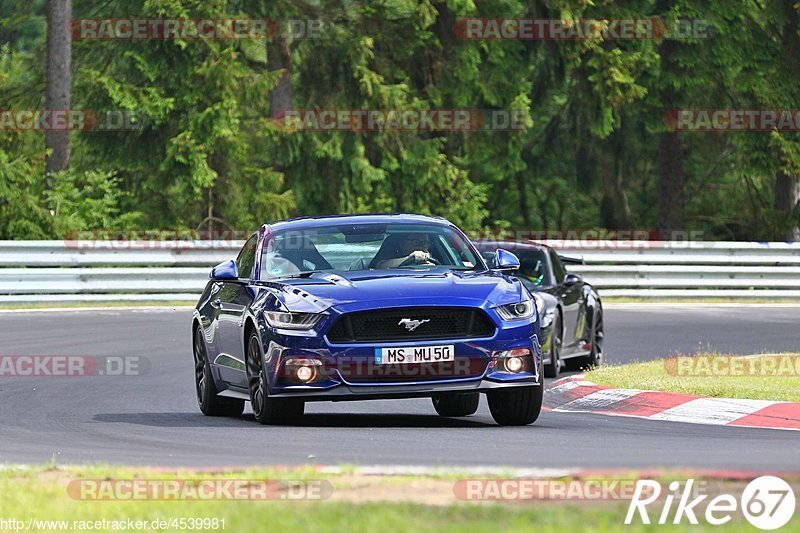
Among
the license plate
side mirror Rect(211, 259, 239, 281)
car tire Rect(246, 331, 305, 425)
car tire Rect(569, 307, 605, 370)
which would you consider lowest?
car tire Rect(569, 307, 605, 370)

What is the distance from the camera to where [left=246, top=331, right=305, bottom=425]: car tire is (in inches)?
482

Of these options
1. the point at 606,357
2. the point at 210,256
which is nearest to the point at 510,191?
the point at 210,256

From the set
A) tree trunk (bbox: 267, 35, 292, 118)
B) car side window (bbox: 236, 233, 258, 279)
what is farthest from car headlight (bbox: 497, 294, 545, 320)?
tree trunk (bbox: 267, 35, 292, 118)

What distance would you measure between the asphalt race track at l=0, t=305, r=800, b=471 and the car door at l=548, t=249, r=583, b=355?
133 centimetres

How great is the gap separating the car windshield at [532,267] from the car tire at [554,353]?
68cm

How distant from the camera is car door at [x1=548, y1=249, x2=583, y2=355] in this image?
1869 cm

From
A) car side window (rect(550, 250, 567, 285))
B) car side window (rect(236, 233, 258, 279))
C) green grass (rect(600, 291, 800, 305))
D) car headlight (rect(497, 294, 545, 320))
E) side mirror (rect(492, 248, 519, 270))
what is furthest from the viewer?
green grass (rect(600, 291, 800, 305))

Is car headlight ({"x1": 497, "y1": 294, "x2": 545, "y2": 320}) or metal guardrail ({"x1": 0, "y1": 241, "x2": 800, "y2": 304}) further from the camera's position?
metal guardrail ({"x1": 0, "y1": 241, "x2": 800, "y2": 304})

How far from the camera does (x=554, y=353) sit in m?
18.0

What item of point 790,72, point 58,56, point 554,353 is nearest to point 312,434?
point 554,353

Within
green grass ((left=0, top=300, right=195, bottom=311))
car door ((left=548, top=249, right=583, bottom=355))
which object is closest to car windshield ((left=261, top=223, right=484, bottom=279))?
car door ((left=548, top=249, right=583, bottom=355))

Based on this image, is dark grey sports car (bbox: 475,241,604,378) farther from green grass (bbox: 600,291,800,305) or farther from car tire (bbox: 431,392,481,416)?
green grass (bbox: 600,291,800,305)

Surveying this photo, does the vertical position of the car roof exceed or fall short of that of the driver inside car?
it exceeds it

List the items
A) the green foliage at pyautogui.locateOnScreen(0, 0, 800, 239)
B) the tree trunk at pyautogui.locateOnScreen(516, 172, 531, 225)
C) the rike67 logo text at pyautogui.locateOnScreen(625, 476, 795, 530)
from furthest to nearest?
1. the tree trunk at pyautogui.locateOnScreen(516, 172, 531, 225)
2. the green foliage at pyautogui.locateOnScreen(0, 0, 800, 239)
3. the rike67 logo text at pyautogui.locateOnScreen(625, 476, 795, 530)
